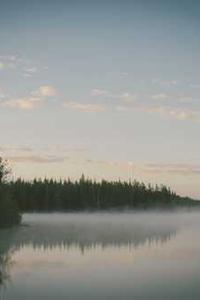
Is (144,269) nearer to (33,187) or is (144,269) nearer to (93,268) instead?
(93,268)

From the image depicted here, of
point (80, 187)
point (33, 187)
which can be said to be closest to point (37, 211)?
point (33, 187)

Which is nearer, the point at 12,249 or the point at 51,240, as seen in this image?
the point at 12,249

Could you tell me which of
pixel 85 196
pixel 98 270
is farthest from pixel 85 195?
pixel 98 270

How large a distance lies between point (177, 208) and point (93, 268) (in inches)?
4933

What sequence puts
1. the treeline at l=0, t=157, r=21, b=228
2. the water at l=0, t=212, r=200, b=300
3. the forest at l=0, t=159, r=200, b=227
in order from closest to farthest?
the water at l=0, t=212, r=200, b=300, the treeline at l=0, t=157, r=21, b=228, the forest at l=0, t=159, r=200, b=227

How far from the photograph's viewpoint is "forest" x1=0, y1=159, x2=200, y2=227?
10488cm

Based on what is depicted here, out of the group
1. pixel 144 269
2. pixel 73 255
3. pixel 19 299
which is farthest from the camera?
pixel 73 255

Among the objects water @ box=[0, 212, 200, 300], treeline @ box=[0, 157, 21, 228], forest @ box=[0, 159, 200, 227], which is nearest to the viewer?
water @ box=[0, 212, 200, 300]

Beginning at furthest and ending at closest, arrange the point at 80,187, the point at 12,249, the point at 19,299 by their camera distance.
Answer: the point at 80,187
the point at 12,249
the point at 19,299

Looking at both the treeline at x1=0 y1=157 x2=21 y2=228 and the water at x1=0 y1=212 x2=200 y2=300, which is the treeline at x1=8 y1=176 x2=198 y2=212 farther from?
the water at x1=0 y1=212 x2=200 y2=300

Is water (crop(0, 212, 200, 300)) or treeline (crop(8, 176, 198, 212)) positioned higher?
treeline (crop(8, 176, 198, 212))

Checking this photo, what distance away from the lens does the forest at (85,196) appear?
344 feet

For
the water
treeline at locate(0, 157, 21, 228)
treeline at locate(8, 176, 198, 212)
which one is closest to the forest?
treeline at locate(8, 176, 198, 212)

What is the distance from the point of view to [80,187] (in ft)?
387
